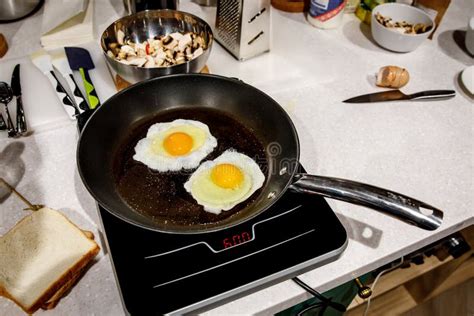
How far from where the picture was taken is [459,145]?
1.10m

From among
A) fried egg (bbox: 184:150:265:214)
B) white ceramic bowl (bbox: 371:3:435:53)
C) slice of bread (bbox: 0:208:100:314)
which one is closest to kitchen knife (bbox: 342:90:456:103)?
white ceramic bowl (bbox: 371:3:435:53)

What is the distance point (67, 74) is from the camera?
114cm

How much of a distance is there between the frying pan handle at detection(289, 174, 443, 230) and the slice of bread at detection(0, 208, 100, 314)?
461mm

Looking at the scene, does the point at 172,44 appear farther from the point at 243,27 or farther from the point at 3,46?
the point at 3,46

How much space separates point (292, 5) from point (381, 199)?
98cm

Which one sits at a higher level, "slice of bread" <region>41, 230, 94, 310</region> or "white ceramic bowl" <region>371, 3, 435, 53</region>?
"white ceramic bowl" <region>371, 3, 435, 53</region>

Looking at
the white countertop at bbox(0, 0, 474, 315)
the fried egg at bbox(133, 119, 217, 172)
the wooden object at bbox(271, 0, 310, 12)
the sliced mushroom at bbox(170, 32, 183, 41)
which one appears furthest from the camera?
the wooden object at bbox(271, 0, 310, 12)

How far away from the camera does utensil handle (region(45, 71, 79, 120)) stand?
1.06 meters

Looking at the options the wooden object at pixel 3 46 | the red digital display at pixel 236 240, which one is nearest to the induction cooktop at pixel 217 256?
the red digital display at pixel 236 240

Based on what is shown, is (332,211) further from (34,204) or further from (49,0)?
(49,0)

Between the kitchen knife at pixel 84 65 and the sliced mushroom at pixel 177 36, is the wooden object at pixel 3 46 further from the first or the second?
the sliced mushroom at pixel 177 36

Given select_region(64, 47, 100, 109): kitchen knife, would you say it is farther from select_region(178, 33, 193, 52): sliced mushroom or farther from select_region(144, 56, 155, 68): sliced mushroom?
select_region(178, 33, 193, 52): sliced mushroom

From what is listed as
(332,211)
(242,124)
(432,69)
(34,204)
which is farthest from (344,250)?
(432,69)

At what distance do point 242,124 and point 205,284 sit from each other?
45cm
